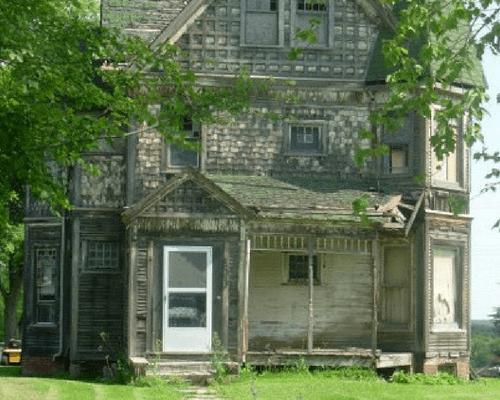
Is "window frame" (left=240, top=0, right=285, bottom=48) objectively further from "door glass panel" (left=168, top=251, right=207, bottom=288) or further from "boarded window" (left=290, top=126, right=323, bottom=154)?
"door glass panel" (left=168, top=251, right=207, bottom=288)

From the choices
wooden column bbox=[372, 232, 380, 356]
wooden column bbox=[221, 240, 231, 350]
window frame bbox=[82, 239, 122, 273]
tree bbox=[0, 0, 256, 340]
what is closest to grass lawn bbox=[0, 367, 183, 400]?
wooden column bbox=[221, 240, 231, 350]

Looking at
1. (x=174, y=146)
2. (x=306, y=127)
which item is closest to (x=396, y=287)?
(x=306, y=127)

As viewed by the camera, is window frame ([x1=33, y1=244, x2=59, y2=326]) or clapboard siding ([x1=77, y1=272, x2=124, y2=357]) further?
window frame ([x1=33, y1=244, x2=59, y2=326])

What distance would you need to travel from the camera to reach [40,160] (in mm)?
17688

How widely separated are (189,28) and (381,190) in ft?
20.1

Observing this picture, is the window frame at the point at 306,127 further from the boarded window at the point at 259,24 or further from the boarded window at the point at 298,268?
the boarded window at the point at 298,268

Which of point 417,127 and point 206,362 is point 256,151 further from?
point 206,362

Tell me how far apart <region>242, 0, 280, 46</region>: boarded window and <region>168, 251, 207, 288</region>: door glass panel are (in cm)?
606

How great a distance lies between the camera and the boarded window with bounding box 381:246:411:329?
2873cm

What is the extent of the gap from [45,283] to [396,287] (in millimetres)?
9160

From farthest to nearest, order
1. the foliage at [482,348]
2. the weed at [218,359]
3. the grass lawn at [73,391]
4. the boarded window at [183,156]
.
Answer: the foliage at [482,348], the boarded window at [183,156], the weed at [218,359], the grass lawn at [73,391]

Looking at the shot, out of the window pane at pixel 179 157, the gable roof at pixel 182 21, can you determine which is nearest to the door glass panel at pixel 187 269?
the window pane at pixel 179 157

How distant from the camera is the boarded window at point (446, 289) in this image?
1141 inches

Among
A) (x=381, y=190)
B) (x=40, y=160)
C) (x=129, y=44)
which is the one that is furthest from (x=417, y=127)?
(x=40, y=160)
